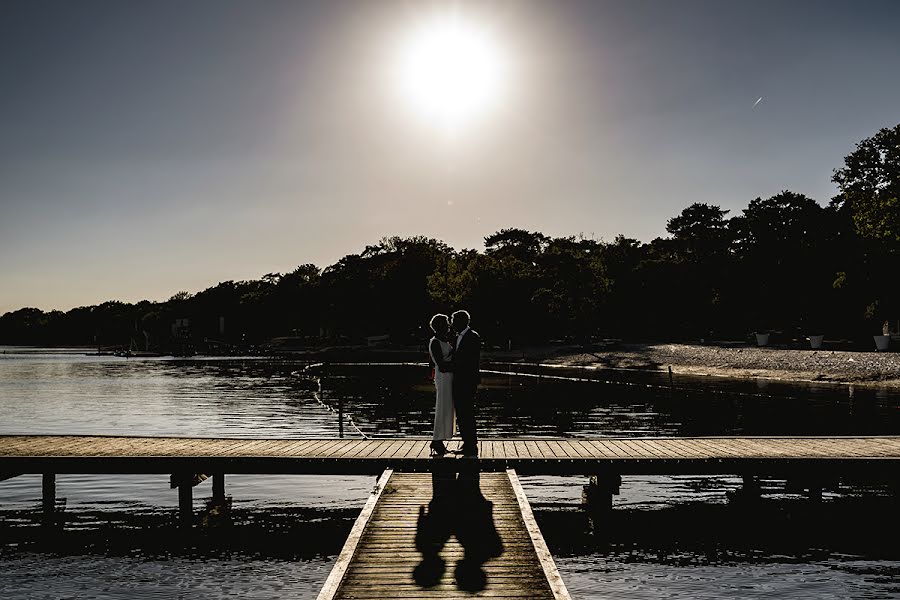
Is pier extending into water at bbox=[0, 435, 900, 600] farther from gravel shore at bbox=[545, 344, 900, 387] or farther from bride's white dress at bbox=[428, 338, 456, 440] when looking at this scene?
gravel shore at bbox=[545, 344, 900, 387]

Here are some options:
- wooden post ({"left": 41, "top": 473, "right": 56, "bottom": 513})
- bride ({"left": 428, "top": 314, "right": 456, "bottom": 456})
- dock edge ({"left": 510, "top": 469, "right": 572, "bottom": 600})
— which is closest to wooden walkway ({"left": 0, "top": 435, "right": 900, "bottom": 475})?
bride ({"left": 428, "top": 314, "right": 456, "bottom": 456})

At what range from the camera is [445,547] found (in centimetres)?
1094

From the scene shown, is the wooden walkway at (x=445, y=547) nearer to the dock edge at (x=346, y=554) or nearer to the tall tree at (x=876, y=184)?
the dock edge at (x=346, y=554)

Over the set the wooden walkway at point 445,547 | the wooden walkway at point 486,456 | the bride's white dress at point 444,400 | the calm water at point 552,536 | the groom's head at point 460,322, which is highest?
the groom's head at point 460,322

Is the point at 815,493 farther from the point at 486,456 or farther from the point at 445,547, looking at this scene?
the point at 445,547

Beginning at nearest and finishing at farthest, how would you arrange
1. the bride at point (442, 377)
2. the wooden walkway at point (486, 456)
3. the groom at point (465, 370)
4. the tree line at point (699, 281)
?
the groom at point (465, 370) → the bride at point (442, 377) → the wooden walkway at point (486, 456) → the tree line at point (699, 281)

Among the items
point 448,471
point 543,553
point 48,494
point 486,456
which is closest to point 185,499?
point 48,494

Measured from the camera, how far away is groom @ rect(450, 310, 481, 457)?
590 inches

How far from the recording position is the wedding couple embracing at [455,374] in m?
15.0

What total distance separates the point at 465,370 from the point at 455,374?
0.81ft

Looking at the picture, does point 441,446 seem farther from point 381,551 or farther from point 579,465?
point 381,551

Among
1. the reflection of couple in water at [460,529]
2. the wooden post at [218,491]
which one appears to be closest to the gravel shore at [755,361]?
the reflection of couple in water at [460,529]

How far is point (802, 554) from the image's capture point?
14422mm

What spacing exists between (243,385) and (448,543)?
56.5m
